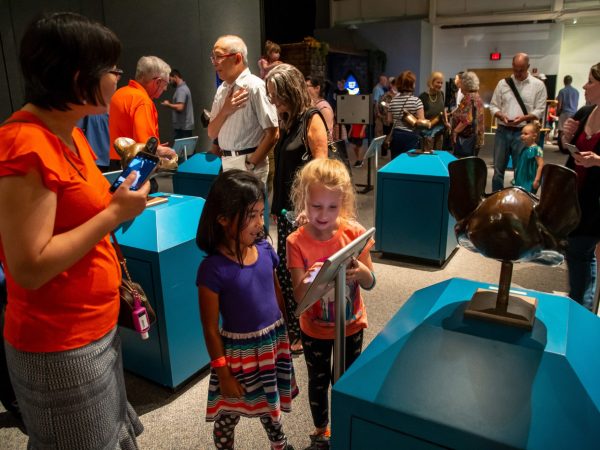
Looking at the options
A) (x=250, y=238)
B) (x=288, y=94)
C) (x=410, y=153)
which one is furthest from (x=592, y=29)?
(x=250, y=238)

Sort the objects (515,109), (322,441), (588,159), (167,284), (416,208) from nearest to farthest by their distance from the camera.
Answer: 1. (322,441)
2. (167,284)
3. (588,159)
4. (416,208)
5. (515,109)

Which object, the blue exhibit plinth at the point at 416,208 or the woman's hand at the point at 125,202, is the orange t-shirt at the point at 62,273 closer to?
the woman's hand at the point at 125,202

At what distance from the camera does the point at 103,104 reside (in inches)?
46.1

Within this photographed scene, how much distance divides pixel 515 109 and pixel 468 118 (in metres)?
0.52

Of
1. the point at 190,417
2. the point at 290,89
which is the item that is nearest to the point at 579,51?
the point at 290,89

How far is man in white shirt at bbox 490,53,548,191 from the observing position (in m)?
5.37

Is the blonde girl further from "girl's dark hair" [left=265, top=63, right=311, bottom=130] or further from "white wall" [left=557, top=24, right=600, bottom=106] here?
"white wall" [left=557, top=24, right=600, bottom=106]

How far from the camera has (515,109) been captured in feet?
18.0

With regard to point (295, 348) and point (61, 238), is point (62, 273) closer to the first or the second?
point (61, 238)

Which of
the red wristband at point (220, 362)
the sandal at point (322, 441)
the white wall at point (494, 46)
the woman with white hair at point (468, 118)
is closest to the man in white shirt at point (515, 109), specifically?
the woman with white hair at point (468, 118)

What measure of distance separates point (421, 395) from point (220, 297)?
0.74m

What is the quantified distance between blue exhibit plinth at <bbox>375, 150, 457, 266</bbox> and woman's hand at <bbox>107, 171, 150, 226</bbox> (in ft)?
10.4

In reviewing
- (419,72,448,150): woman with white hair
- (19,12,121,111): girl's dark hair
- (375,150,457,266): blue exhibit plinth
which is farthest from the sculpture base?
(419,72,448,150): woman with white hair

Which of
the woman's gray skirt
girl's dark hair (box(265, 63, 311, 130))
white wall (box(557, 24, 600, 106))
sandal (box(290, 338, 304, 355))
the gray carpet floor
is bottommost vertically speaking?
the gray carpet floor
